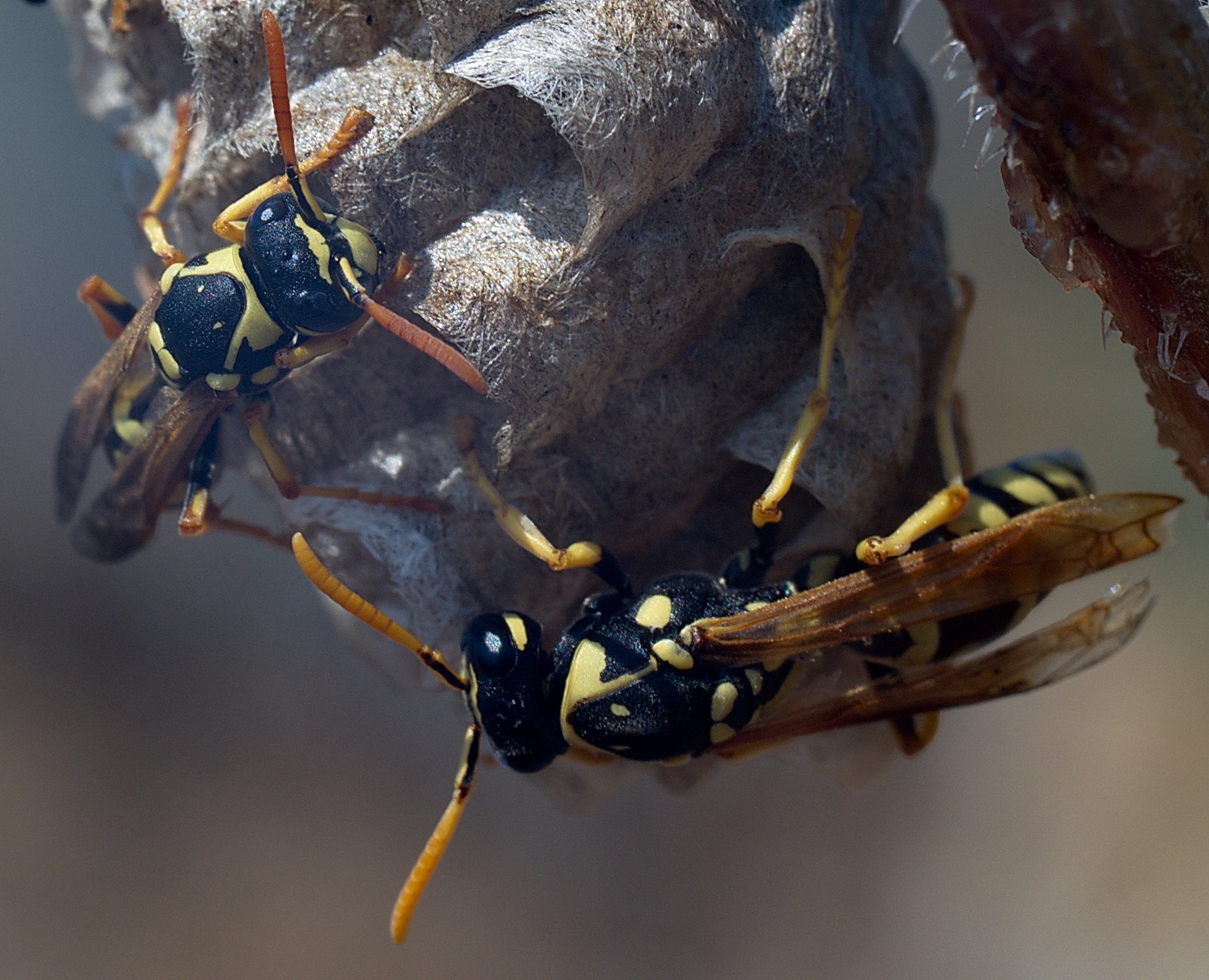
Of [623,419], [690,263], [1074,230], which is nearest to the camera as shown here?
[1074,230]

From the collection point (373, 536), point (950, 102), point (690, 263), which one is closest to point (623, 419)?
point (690, 263)

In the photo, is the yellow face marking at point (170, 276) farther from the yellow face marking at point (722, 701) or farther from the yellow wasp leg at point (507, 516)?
the yellow face marking at point (722, 701)

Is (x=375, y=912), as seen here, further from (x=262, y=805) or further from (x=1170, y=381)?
(x=1170, y=381)

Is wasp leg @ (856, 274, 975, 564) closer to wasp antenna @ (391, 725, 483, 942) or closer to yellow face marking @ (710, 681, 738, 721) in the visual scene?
yellow face marking @ (710, 681, 738, 721)

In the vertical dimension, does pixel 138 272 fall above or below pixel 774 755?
above

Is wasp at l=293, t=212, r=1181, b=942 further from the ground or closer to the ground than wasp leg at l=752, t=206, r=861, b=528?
closer to the ground

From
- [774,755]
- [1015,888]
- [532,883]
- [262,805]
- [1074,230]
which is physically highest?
[1074,230]

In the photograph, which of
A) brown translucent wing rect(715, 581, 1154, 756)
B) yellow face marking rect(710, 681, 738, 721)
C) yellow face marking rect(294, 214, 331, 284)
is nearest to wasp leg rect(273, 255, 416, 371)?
yellow face marking rect(294, 214, 331, 284)

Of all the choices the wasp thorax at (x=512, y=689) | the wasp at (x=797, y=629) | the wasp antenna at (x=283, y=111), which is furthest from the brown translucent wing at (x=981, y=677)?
the wasp antenna at (x=283, y=111)
